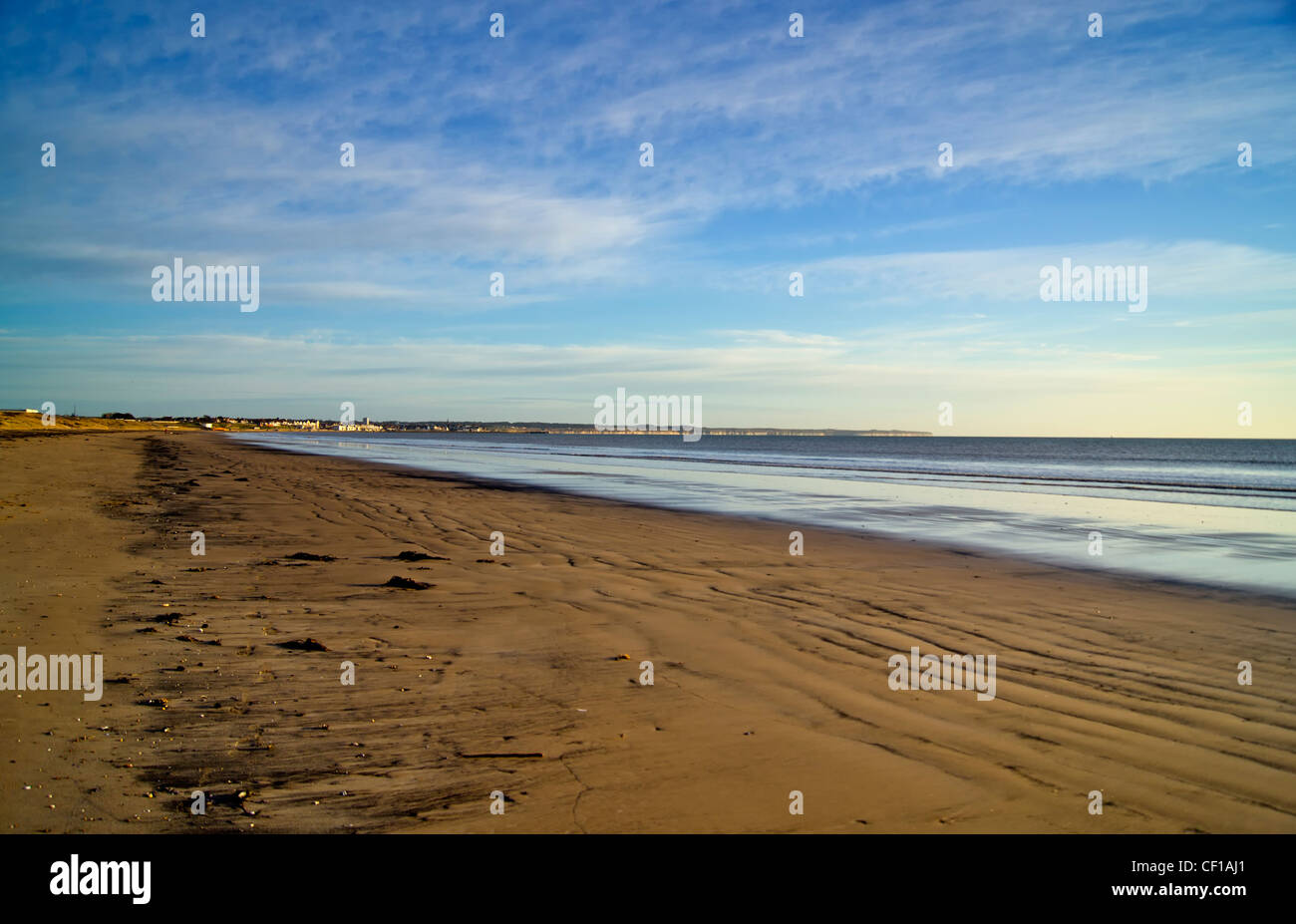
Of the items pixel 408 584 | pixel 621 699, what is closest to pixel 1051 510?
pixel 408 584

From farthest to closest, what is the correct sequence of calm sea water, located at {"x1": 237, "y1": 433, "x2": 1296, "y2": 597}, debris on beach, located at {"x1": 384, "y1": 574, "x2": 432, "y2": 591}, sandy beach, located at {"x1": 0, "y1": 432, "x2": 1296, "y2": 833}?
calm sea water, located at {"x1": 237, "y1": 433, "x2": 1296, "y2": 597}, debris on beach, located at {"x1": 384, "y1": 574, "x2": 432, "y2": 591}, sandy beach, located at {"x1": 0, "y1": 432, "x2": 1296, "y2": 833}

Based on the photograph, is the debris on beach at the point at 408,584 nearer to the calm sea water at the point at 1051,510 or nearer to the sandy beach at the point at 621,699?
the sandy beach at the point at 621,699

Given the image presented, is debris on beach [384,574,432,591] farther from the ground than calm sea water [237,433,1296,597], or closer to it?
farther from the ground

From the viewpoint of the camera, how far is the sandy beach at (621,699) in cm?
423

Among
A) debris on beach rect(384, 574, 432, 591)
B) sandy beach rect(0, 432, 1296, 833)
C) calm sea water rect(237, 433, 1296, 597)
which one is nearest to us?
sandy beach rect(0, 432, 1296, 833)

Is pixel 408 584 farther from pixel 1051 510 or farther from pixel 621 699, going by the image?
pixel 1051 510

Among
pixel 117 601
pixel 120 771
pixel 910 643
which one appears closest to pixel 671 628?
pixel 910 643

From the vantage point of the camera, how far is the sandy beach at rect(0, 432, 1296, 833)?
13.9ft

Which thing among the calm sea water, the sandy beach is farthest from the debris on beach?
the calm sea water

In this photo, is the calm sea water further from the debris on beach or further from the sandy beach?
the debris on beach

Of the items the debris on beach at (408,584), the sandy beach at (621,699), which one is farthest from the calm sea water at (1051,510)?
the debris on beach at (408,584)

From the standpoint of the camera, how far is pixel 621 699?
19.7ft
